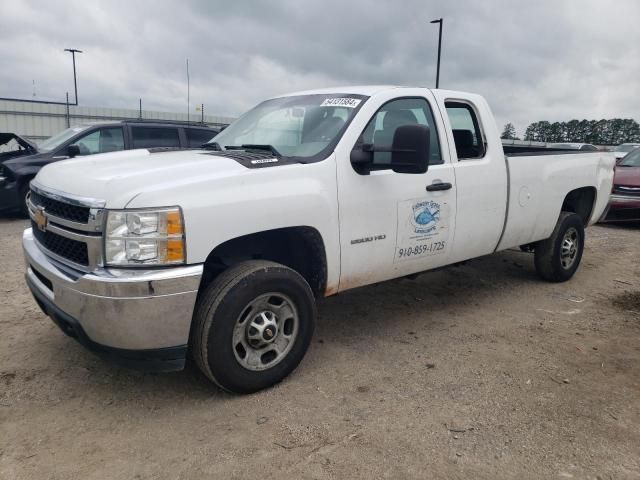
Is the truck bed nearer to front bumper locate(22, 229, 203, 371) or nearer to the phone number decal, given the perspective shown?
the phone number decal

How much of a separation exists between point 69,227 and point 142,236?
0.56m

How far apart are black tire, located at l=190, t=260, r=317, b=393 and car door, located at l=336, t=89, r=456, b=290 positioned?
506 mm

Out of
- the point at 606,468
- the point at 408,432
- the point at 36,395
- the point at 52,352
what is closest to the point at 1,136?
the point at 52,352

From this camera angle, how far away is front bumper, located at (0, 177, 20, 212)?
8680 millimetres

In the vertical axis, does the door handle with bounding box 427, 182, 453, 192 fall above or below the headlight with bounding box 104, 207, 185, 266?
above

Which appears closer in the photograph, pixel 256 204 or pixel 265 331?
pixel 256 204

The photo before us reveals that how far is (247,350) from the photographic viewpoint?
3068mm

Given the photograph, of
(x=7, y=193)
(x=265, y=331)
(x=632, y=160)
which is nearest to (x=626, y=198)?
(x=632, y=160)

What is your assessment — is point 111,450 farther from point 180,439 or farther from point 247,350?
Answer: point 247,350

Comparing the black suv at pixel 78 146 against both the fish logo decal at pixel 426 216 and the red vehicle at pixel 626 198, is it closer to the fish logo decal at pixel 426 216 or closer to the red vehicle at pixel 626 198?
the fish logo decal at pixel 426 216

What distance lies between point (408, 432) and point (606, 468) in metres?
0.96

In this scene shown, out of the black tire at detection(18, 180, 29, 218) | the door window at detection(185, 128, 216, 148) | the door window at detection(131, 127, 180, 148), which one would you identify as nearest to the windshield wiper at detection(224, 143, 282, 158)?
the door window at detection(131, 127, 180, 148)

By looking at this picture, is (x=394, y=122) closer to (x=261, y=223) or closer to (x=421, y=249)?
(x=421, y=249)

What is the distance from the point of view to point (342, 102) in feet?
12.1
